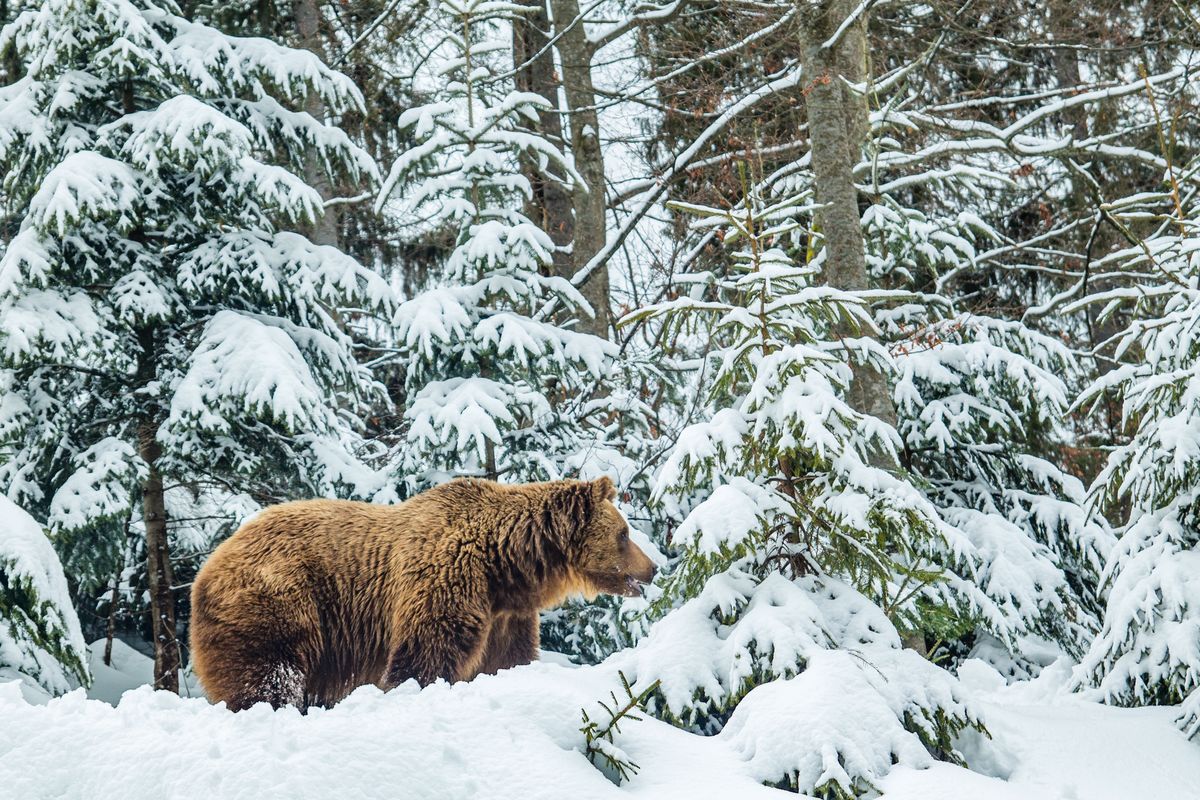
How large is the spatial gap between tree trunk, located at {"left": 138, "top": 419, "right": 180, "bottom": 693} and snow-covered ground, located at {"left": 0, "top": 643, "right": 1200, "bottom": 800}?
14.6 feet

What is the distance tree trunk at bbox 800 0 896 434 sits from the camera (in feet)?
21.4

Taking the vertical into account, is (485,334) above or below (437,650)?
above

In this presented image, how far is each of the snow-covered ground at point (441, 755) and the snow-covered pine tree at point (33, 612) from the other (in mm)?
2305

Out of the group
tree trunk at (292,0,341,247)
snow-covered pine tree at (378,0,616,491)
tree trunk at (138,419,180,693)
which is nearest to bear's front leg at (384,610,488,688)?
snow-covered pine tree at (378,0,616,491)

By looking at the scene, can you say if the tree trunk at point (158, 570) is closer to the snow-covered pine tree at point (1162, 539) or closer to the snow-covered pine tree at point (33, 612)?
the snow-covered pine tree at point (33, 612)

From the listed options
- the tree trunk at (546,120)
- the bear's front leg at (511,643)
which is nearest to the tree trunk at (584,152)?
the tree trunk at (546,120)

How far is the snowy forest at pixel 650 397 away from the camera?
3787 millimetres

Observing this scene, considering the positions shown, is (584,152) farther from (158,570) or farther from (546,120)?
(158,570)

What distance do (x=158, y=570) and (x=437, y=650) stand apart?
3.76 meters

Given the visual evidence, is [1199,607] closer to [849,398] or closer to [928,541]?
[928,541]

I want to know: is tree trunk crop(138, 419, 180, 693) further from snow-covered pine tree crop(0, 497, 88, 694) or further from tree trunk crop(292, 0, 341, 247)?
tree trunk crop(292, 0, 341, 247)

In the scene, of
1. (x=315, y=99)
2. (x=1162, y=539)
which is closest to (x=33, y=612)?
(x=1162, y=539)

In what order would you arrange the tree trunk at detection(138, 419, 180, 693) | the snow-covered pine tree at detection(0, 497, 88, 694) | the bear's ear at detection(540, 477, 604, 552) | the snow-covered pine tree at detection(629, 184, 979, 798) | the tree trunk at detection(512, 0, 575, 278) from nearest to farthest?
the snow-covered pine tree at detection(629, 184, 979, 798) → the snow-covered pine tree at detection(0, 497, 88, 694) → the bear's ear at detection(540, 477, 604, 552) → the tree trunk at detection(138, 419, 180, 693) → the tree trunk at detection(512, 0, 575, 278)

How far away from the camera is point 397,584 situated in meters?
5.88
